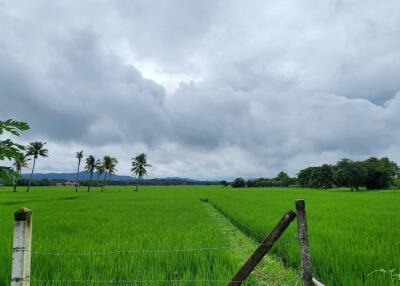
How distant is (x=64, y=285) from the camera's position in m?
4.53

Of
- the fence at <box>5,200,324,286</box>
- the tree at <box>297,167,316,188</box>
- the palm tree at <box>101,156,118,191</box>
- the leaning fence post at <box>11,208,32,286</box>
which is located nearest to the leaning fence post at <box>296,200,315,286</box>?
the fence at <box>5,200,324,286</box>

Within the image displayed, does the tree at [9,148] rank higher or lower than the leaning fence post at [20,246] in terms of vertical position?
higher

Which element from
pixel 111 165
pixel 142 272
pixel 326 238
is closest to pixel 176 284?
pixel 142 272

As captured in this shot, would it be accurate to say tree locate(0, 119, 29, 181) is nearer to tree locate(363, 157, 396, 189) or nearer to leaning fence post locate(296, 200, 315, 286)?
leaning fence post locate(296, 200, 315, 286)

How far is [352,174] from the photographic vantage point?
215 feet

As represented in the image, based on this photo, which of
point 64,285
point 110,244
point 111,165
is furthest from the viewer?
point 111,165

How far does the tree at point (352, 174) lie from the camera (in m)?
65.6

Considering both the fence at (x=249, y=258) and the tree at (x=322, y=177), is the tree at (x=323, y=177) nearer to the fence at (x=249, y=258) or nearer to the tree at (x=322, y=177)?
the tree at (x=322, y=177)

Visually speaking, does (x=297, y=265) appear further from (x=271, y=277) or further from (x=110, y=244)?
(x=110, y=244)

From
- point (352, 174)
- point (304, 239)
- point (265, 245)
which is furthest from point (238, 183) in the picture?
point (265, 245)

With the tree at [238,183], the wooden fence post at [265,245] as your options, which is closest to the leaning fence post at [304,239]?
the wooden fence post at [265,245]

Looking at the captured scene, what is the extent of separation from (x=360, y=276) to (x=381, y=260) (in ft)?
3.52

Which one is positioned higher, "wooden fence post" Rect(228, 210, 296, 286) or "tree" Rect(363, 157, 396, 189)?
"tree" Rect(363, 157, 396, 189)

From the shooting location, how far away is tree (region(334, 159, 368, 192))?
65625mm
